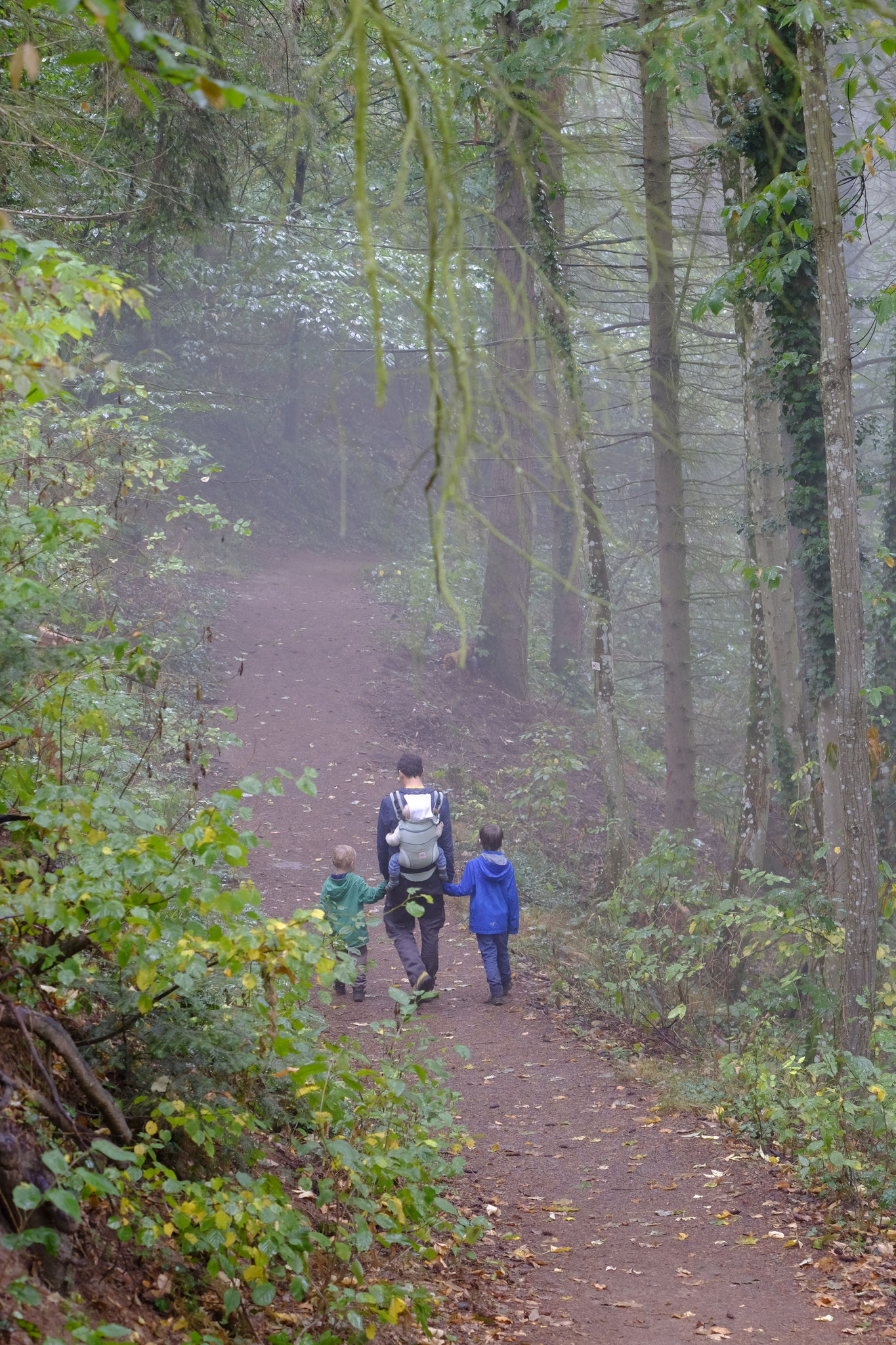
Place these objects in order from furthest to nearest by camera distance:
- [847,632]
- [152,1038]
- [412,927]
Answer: [412,927] → [847,632] → [152,1038]

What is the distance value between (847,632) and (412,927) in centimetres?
415

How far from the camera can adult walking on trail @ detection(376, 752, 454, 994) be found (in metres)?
7.79

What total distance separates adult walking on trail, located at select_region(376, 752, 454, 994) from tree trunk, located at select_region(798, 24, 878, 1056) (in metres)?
2.99

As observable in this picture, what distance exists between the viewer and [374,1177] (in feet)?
13.3

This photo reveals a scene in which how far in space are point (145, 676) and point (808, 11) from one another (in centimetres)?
446

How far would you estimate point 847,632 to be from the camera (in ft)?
21.1

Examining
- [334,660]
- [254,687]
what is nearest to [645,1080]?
[254,687]

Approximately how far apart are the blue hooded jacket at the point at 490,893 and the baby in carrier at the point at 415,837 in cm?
54

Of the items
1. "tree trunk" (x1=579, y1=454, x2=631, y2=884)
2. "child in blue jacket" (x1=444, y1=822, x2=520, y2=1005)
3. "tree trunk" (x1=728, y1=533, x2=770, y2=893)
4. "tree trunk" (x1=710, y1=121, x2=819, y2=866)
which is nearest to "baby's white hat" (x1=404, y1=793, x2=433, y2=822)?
"child in blue jacket" (x1=444, y1=822, x2=520, y2=1005)

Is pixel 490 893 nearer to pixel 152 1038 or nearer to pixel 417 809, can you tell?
pixel 417 809

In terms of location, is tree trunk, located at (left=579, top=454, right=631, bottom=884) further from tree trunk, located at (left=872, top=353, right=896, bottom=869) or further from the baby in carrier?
the baby in carrier

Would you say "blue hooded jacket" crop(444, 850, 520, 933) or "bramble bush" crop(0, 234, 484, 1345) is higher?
"bramble bush" crop(0, 234, 484, 1345)

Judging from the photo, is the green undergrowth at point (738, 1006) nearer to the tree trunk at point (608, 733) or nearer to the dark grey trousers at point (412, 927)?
the tree trunk at point (608, 733)

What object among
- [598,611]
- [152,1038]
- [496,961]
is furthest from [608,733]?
[152,1038]
